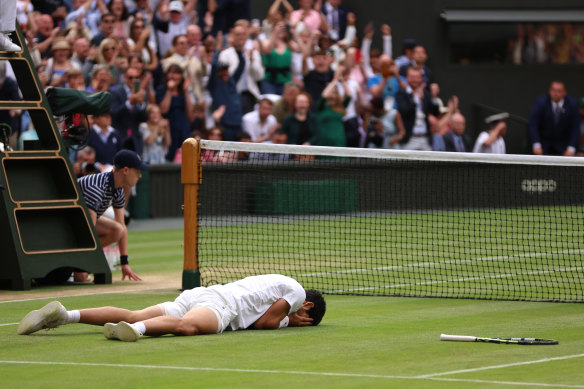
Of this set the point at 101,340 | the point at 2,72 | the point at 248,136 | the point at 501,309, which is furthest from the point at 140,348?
the point at 248,136

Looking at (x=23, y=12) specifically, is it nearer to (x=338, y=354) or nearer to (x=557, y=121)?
(x=557, y=121)

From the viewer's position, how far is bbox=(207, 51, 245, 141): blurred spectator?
24.3 metres

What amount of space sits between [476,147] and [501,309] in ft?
56.2

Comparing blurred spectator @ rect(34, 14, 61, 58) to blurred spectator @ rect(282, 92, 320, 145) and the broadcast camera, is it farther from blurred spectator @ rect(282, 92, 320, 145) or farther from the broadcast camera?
the broadcast camera

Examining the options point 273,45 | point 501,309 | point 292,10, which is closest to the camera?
point 501,309

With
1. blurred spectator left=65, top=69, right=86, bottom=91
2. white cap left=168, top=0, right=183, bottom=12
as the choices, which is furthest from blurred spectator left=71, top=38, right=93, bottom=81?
white cap left=168, top=0, right=183, bottom=12

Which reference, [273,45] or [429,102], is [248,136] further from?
[429,102]

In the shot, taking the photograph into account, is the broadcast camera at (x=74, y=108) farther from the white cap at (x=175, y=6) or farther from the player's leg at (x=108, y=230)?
the white cap at (x=175, y=6)

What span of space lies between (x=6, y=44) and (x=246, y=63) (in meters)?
12.4

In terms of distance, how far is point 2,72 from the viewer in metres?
20.4

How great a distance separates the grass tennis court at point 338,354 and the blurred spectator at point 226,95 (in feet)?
40.3

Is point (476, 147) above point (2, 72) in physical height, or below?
below

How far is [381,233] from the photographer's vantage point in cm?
2038

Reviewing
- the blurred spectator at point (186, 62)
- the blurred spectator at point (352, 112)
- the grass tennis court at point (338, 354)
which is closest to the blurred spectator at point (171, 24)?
the blurred spectator at point (186, 62)
